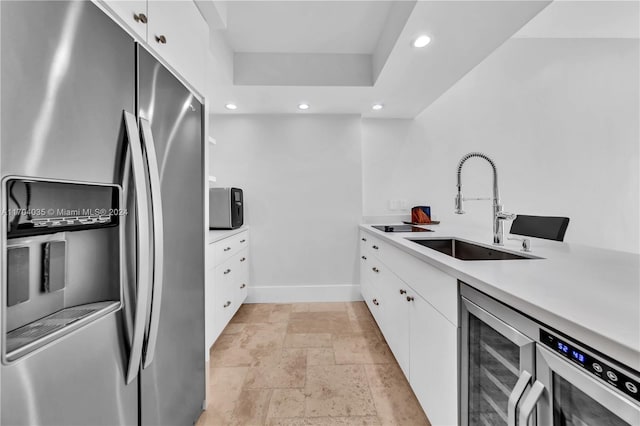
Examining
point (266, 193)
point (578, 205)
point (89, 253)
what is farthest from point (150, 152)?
Result: point (578, 205)

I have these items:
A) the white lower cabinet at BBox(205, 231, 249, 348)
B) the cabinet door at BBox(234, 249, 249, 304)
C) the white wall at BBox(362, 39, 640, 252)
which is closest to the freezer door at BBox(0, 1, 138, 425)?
the white lower cabinet at BBox(205, 231, 249, 348)

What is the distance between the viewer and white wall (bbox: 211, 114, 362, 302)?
3.26 meters

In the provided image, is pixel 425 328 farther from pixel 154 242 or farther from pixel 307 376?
pixel 154 242

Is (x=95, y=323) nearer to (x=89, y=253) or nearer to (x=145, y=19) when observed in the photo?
(x=89, y=253)

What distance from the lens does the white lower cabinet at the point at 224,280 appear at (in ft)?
6.33

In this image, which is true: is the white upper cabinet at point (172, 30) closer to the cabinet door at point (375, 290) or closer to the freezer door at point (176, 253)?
the freezer door at point (176, 253)

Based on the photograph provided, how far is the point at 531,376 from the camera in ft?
2.19

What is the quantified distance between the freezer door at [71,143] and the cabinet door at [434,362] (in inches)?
44.1

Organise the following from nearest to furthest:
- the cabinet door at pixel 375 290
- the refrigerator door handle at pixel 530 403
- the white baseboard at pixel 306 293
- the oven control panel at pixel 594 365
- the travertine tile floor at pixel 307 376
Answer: the oven control panel at pixel 594 365 < the refrigerator door handle at pixel 530 403 < the travertine tile floor at pixel 307 376 < the cabinet door at pixel 375 290 < the white baseboard at pixel 306 293

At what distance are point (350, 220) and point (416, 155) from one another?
1188 millimetres

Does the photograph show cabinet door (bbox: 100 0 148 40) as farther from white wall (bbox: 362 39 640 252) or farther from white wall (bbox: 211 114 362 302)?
white wall (bbox: 362 39 640 252)

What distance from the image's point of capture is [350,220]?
3.30 metres

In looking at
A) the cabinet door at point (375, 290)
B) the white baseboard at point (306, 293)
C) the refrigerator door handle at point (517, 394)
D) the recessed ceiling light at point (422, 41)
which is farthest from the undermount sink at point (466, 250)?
the white baseboard at point (306, 293)

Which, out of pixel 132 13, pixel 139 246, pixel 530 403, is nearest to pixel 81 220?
pixel 139 246
